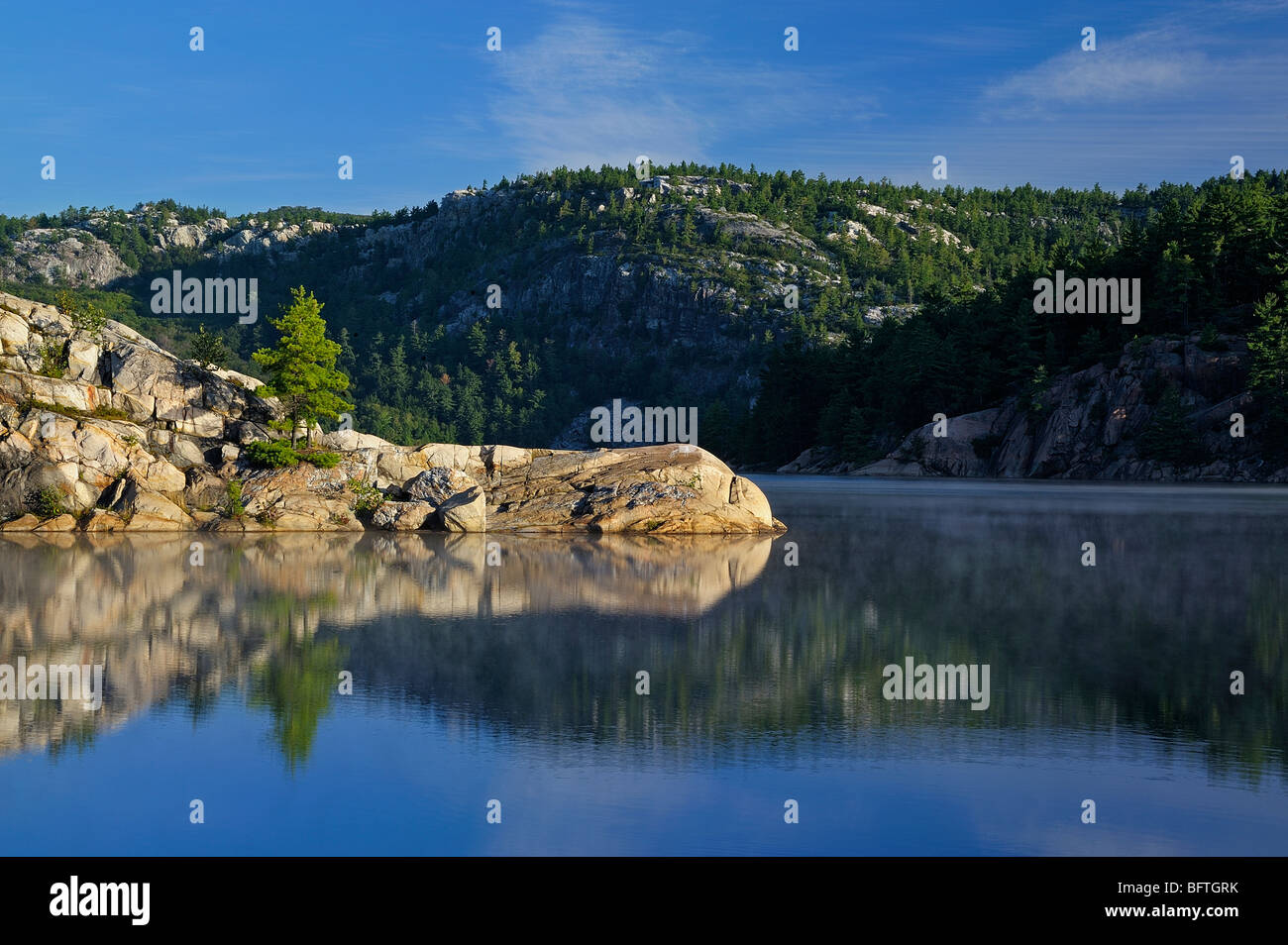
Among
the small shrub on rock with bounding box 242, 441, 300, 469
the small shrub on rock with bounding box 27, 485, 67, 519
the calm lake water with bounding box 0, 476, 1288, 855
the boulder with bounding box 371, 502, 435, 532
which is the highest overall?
the small shrub on rock with bounding box 242, 441, 300, 469

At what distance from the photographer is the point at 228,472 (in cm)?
4566

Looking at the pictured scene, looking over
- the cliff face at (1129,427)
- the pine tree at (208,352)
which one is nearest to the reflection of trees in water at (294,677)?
the pine tree at (208,352)

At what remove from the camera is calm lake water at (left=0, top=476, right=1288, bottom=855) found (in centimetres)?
1091

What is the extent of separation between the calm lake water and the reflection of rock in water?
0.43ft

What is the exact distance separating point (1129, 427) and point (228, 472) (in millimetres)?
78994

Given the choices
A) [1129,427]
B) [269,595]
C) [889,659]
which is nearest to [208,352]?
[269,595]

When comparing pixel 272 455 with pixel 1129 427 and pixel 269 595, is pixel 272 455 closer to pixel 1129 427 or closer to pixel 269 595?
pixel 269 595

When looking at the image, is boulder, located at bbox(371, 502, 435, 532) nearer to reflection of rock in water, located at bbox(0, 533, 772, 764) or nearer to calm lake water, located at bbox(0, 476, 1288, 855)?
reflection of rock in water, located at bbox(0, 533, 772, 764)

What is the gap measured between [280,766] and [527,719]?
11.1 ft

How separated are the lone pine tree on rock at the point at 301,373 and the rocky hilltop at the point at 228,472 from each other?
5.76ft

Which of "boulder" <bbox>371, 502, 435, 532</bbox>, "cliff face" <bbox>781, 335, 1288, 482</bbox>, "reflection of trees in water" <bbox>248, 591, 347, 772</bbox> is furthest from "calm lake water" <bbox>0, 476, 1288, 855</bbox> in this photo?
"cliff face" <bbox>781, 335, 1288, 482</bbox>

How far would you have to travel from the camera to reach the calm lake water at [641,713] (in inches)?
430
